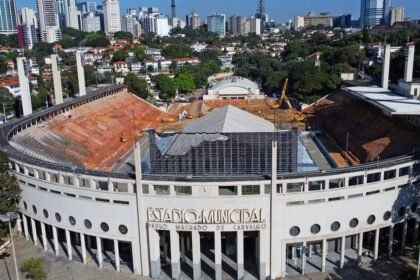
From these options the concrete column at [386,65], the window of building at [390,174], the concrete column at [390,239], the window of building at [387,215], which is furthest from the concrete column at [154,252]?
the concrete column at [386,65]

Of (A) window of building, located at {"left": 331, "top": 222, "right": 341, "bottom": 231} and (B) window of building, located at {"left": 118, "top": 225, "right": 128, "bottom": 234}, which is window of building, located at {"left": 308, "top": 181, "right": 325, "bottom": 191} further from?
(B) window of building, located at {"left": 118, "top": 225, "right": 128, "bottom": 234}

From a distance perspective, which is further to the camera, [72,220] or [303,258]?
[72,220]

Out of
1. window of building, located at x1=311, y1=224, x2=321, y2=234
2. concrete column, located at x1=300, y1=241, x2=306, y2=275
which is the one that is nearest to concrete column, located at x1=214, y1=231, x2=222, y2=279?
concrete column, located at x1=300, y1=241, x2=306, y2=275

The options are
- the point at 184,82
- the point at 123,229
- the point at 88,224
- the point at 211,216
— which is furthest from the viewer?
the point at 184,82

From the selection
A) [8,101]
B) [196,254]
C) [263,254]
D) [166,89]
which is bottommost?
[263,254]

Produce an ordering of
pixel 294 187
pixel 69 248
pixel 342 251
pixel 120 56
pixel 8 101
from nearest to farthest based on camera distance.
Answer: pixel 294 187
pixel 342 251
pixel 69 248
pixel 8 101
pixel 120 56

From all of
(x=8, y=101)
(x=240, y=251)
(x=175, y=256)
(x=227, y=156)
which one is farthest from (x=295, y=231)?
(x=8, y=101)

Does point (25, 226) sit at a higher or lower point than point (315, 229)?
lower

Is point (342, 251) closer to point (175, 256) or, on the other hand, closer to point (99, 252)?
point (175, 256)
